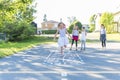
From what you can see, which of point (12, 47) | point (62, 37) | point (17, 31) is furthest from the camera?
point (17, 31)

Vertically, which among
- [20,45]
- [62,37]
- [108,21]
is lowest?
[20,45]

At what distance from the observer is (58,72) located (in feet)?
38.0

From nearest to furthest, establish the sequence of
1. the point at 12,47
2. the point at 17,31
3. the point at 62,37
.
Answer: the point at 62,37 → the point at 12,47 → the point at 17,31

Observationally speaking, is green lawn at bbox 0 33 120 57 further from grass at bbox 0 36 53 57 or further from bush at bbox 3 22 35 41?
bush at bbox 3 22 35 41

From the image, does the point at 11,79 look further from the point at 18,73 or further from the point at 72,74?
the point at 72,74

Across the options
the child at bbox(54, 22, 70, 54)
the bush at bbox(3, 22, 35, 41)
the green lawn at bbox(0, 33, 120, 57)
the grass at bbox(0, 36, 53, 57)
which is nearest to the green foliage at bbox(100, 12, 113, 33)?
the green lawn at bbox(0, 33, 120, 57)

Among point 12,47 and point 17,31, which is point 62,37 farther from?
point 17,31

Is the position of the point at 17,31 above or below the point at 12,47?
above

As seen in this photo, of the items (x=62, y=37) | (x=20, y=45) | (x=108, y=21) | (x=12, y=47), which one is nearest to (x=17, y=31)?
(x=20, y=45)

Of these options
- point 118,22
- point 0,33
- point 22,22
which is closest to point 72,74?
point 0,33

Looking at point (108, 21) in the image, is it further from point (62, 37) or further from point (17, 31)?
point (62, 37)

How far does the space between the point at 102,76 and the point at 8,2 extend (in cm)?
1527

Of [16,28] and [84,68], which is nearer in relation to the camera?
[84,68]

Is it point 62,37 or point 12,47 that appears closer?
point 62,37
